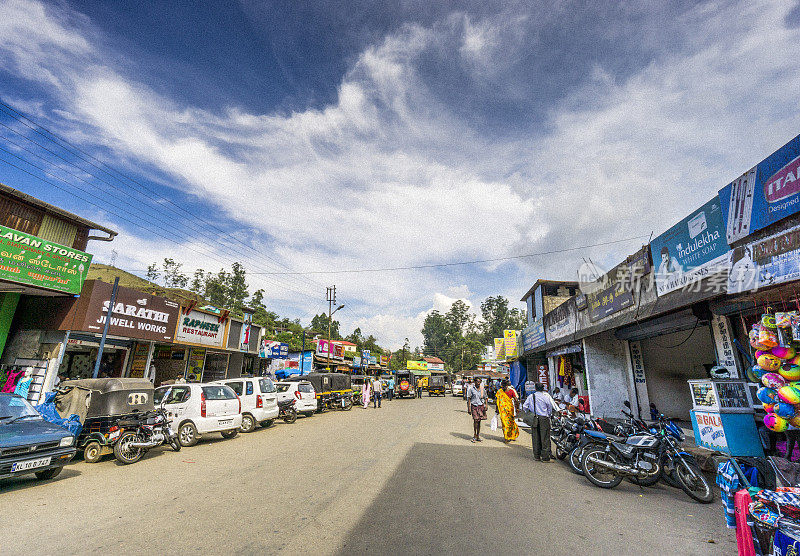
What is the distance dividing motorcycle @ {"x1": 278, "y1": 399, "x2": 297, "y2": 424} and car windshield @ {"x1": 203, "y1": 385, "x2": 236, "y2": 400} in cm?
406

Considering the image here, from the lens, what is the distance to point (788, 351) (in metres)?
4.58

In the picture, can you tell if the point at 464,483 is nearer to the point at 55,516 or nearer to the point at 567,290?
the point at 55,516

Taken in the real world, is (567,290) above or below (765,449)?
above

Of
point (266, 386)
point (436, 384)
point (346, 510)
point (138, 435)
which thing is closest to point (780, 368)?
point (346, 510)

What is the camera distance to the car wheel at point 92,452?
7.87 meters

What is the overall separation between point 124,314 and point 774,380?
1738 centimetres

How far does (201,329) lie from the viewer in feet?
59.9

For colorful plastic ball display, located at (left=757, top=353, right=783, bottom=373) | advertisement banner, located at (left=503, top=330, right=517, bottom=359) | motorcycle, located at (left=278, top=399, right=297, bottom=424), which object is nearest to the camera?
colorful plastic ball display, located at (left=757, top=353, right=783, bottom=373)

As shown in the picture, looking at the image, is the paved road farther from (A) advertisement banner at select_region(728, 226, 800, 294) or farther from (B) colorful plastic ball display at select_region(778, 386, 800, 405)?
(A) advertisement banner at select_region(728, 226, 800, 294)

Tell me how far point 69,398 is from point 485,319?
94327 millimetres

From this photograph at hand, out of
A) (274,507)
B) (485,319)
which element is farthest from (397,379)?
(485,319)

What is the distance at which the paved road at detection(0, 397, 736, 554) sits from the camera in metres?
3.89

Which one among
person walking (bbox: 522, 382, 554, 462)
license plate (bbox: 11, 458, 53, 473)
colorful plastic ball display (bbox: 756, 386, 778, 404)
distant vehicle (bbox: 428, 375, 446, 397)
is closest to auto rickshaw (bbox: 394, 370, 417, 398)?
distant vehicle (bbox: 428, 375, 446, 397)

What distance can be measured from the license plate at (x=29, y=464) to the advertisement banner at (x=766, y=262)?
453 inches
